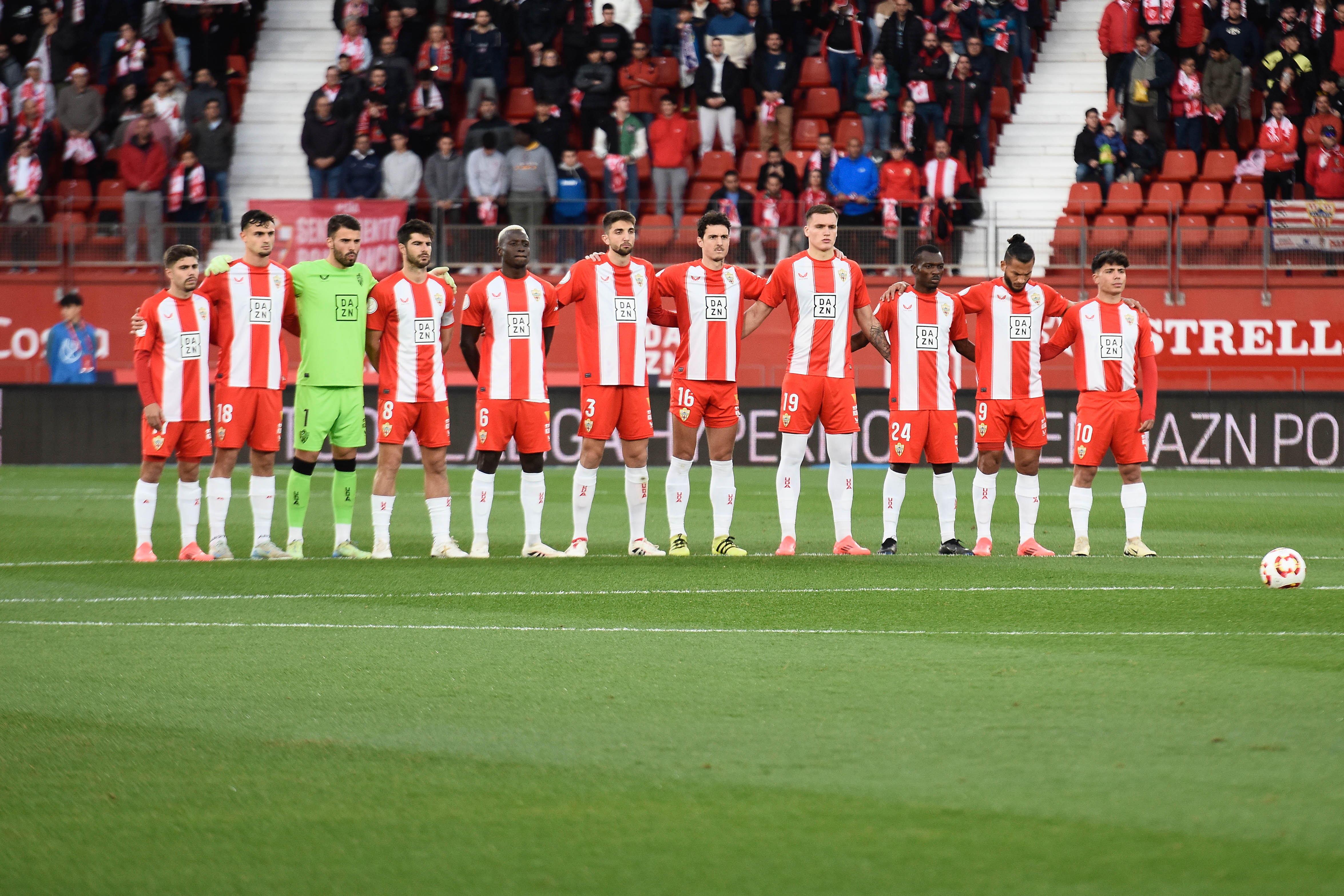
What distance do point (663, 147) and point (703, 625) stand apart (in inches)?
604

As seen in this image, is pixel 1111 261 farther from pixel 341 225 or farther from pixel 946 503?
pixel 341 225

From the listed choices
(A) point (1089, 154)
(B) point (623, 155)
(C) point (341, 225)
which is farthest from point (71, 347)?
(A) point (1089, 154)

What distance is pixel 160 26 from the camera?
2458cm

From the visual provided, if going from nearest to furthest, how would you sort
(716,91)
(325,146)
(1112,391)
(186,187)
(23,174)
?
(1112,391) < (186,187) < (23,174) < (325,146) < (716,91)

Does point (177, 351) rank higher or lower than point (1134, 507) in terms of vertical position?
higher

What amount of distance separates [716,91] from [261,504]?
13.7m

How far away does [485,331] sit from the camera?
1067 centimetres

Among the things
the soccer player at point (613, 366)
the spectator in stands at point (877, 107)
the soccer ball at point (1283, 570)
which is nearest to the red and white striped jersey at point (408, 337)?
the soccer player at point (613, 366)

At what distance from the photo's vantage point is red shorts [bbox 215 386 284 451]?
10.7 meters

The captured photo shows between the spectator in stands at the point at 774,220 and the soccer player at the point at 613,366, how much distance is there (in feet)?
32.5

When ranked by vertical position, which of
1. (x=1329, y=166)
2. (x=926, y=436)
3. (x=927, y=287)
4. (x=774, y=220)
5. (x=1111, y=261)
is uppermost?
(x=1329, y=166)

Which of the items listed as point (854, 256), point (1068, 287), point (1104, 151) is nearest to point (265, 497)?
point (854, 256)

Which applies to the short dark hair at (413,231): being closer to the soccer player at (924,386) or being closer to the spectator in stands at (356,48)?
the soccer player at (924,386)

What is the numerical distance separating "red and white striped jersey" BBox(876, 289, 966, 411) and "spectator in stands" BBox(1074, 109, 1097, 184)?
12.5 m
